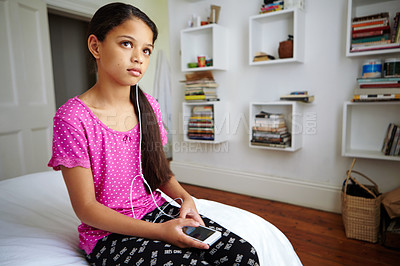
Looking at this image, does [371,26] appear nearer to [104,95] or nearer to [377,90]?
[377,90]

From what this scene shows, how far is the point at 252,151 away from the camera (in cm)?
289

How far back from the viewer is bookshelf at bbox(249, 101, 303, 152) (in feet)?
7.97

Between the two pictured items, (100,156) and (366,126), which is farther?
(366,126)

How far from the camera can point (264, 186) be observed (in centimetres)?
279

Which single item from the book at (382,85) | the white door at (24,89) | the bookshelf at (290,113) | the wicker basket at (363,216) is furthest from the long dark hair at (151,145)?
the white door at (24,89)

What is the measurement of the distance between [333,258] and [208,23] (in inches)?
91.1

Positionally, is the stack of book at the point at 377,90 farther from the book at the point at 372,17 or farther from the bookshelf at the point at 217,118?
the bookshelf at the point at 217,118

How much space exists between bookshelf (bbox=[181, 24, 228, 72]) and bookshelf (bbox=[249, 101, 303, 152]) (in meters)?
0.57

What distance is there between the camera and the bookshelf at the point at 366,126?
214 centimetres

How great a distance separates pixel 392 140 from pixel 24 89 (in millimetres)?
3064

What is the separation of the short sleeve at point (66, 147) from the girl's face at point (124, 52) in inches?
8.5

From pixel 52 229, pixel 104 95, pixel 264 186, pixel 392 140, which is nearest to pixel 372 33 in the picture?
pixel 392 140

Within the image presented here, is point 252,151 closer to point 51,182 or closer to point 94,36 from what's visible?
point 51,182

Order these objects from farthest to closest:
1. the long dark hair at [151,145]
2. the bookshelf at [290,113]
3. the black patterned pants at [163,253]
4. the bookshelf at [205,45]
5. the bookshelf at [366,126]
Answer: the bookshelf at [205,45] < the bookshelf at [290,113] < the bookshelf at [366,126] < the long dark hair at [151,145] < the black patterned pants at [163,253]
